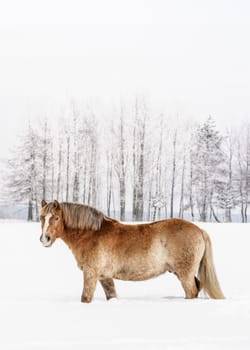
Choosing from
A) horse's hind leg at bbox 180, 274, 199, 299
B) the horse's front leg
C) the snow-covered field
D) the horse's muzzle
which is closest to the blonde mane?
the horse's muzzle

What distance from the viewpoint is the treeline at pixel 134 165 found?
14.9 m

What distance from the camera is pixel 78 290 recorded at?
5770 mm

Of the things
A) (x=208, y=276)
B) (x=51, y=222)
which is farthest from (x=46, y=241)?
(x=208, y=276)

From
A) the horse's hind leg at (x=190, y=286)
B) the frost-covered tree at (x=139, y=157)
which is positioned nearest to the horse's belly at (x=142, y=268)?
the horse's hind leg at (x=190, y=286)

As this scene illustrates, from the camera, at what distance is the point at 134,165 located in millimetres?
15539

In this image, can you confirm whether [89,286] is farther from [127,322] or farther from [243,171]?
[243,171]

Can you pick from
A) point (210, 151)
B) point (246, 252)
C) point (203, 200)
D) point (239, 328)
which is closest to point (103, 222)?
point (239, 328)

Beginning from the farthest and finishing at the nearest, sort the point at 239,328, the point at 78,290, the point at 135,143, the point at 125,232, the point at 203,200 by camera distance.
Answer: the point at 135,143
the point at 203,200
the point at 78,290
the point at 125,232
the point at 239,328

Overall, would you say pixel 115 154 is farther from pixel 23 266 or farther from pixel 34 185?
pixel 23 266

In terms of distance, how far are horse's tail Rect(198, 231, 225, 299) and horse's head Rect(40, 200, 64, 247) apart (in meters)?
1.34

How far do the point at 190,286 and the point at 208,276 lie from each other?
0.21m

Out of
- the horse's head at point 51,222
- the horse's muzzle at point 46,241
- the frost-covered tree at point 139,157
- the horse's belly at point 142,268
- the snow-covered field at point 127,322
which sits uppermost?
the frost-covered tree at point 139,157

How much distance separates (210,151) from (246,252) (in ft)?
23.2

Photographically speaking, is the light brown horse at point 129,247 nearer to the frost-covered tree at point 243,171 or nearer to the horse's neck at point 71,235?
the horse's neck at point 71,235
